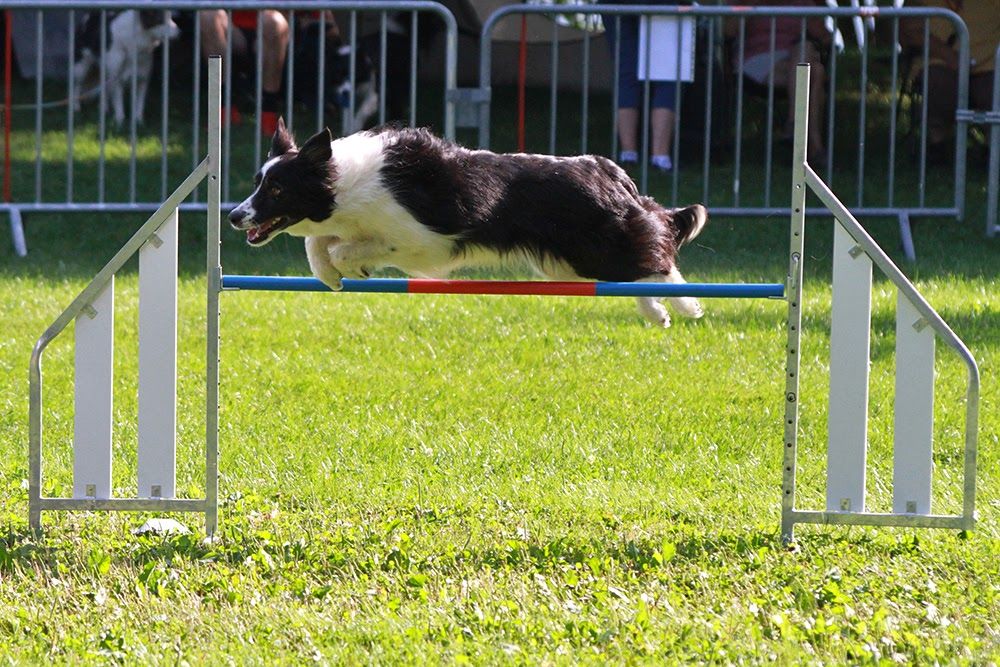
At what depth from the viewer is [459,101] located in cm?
925

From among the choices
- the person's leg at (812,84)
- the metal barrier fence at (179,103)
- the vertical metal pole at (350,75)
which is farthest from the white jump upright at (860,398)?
the person's leg at (812,84)

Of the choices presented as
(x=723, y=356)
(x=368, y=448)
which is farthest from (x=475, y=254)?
(x=723, y=356)

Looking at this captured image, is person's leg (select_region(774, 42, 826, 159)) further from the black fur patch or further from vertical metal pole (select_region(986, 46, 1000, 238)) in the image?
the black fur patch

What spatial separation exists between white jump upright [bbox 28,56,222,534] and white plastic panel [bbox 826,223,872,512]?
1.88m

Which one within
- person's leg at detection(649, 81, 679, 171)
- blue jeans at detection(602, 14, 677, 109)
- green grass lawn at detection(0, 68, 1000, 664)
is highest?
blue jeans at detection(602, 14, 677, 109)

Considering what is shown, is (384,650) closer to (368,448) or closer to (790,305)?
(790,305)

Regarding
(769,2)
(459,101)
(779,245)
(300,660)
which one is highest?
(769,2)

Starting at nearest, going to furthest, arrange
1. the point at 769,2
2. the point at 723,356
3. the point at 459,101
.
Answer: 1. the point at 723,356
2. the point at 459,101
3. the point at 769,2

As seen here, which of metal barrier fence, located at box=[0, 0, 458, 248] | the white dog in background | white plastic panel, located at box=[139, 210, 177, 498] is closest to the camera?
white plastic panel, located at box=[139, 210, 177, 498]

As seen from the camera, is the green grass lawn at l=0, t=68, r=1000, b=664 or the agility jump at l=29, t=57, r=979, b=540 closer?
the green grass lawn at l=0, t=68, r=1000, b=664

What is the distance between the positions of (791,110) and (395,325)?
500cm

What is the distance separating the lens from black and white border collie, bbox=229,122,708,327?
4.93 m

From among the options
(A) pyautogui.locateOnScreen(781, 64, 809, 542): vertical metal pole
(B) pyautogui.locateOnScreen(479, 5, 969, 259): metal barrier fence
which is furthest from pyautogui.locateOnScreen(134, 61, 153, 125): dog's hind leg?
(A) pyautogui.locateOnScreen(781, 64, 809, 542): vertical metal pole

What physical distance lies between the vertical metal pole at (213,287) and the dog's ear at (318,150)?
1.27 ft
